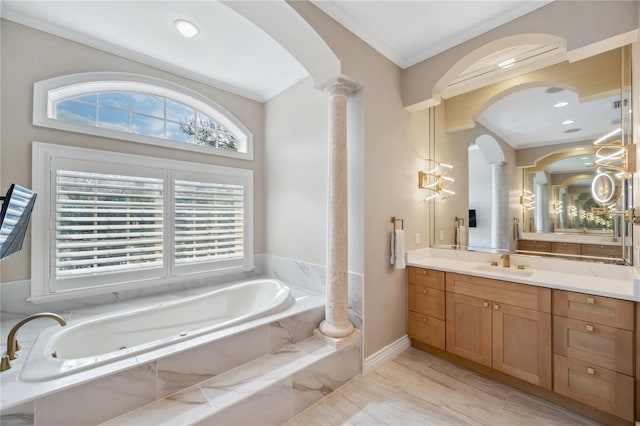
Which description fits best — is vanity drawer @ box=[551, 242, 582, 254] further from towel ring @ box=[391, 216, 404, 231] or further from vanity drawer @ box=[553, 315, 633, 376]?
towel ring @ box=[391, 216, 404, 231]

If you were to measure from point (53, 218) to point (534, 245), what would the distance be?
13.9 feet

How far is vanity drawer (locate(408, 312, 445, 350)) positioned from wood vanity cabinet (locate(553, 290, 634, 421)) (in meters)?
0.81

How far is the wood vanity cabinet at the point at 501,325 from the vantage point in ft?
6.23

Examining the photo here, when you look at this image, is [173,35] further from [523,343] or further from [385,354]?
[523,343]

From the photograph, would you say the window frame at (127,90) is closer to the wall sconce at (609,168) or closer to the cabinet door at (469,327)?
the cabinet door at (469,327)

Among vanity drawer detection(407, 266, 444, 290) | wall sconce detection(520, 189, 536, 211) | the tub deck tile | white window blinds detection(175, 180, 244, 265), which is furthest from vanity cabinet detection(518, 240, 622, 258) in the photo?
white window blinds detection(175, 180, 244, 265)

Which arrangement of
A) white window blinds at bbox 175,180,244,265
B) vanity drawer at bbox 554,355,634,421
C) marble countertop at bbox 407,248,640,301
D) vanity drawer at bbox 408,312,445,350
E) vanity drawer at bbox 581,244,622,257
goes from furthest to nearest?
white window blinds at bbox 175,180,244,265, vanity drawer at bbox 408,312,445,350, vanity drawer at bbox 581,244,622,257, marble countertop at bbox 407,248,640,301, vanity drawer at bbox 554,355,634,421

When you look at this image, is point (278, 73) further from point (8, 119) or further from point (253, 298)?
point (253, 298)

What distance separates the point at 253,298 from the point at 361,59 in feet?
8.58

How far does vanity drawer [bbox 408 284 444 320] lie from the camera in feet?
8.05

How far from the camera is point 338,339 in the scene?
2146 millimetres

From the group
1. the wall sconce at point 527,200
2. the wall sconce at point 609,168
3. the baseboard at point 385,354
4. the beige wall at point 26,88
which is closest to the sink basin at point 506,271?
the wall sconce at point 527,200

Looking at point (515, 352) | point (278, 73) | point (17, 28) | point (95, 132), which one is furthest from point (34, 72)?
point (515, 352)

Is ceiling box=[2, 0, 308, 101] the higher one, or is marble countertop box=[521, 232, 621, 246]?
ceiling box=[2, 0, 308, 101]
